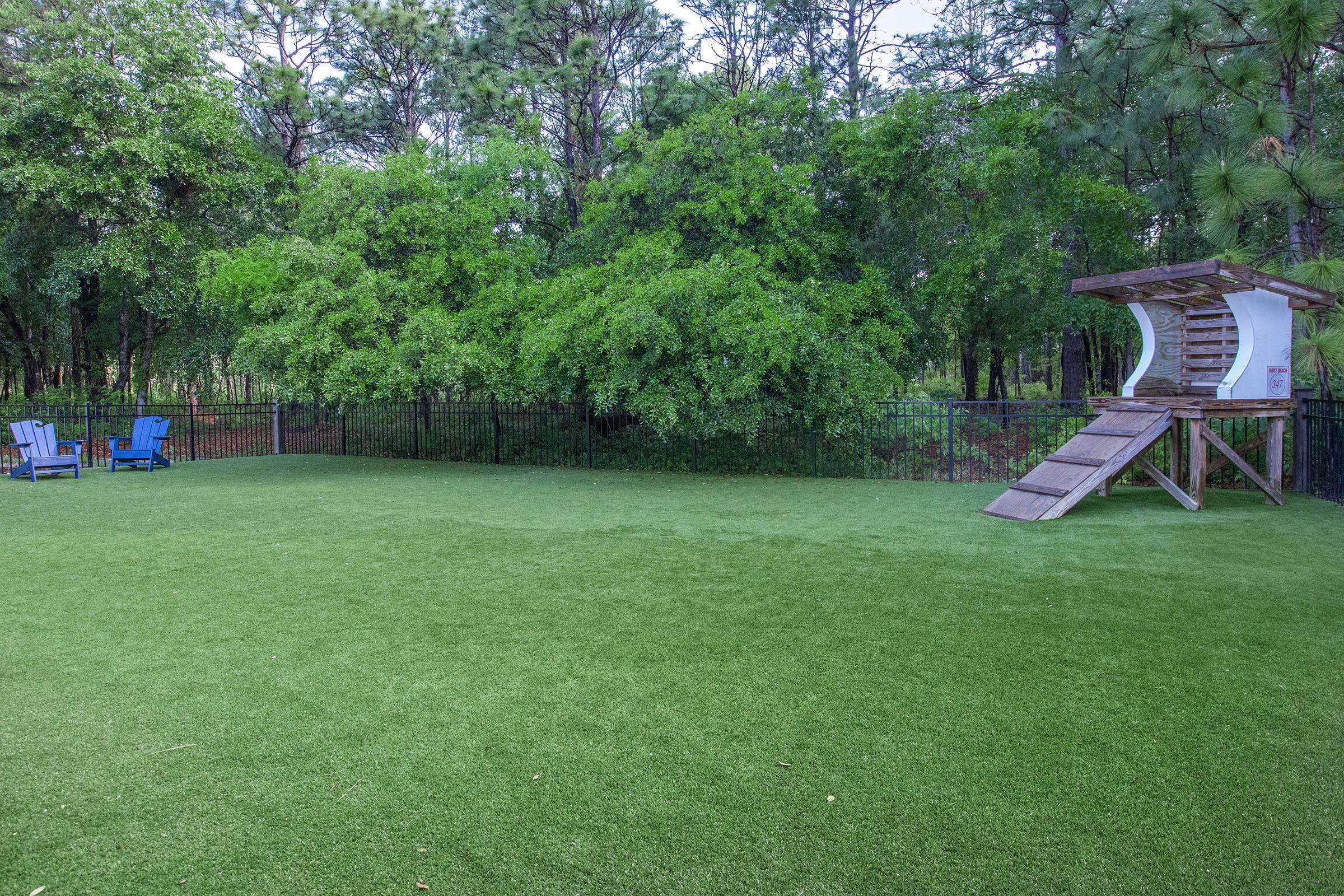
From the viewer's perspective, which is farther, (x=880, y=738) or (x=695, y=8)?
(x=695, y=8)

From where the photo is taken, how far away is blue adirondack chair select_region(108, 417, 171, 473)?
14039 millimetres

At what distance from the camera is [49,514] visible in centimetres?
892

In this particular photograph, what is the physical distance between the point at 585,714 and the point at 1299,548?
6.34 meters

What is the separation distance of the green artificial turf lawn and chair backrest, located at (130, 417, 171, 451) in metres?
8.42

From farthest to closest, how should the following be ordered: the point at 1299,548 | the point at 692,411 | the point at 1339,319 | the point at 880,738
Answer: the point at 692,411
the point at 1339,319
the point at 1299,548
the point at 880,738

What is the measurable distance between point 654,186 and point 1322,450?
10.6 m

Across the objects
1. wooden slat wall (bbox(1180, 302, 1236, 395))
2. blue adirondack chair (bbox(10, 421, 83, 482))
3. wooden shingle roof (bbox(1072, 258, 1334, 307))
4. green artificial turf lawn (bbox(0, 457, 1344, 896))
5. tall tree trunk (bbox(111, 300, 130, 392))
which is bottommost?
green artificial turf lawn (bbox(0, 457, 1344, 896))

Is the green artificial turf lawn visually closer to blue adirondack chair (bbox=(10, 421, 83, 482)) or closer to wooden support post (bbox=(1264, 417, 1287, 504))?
wooden support post (bbox=(1264, 417, 1287, 504))

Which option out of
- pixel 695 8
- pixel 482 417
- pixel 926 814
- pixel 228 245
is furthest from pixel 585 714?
pixel 228 245

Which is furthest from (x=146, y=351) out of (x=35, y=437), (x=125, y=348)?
(x=35, y=437)

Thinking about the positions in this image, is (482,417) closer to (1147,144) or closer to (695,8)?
(695,8)

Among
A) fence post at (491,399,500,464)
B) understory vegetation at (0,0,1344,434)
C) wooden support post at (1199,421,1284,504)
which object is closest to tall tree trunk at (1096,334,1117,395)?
understory vegetation at (0,0,1344,434)

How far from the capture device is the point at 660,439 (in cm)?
1502

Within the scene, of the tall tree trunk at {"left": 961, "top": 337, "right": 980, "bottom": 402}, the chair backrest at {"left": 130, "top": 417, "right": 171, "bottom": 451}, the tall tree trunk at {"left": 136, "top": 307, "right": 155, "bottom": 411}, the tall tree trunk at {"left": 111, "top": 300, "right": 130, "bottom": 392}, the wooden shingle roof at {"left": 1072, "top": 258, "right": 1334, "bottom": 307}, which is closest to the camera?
the wooden shingle roof at {"left": 1072, "top": 258, "right": 1334, "bottom": 307}
